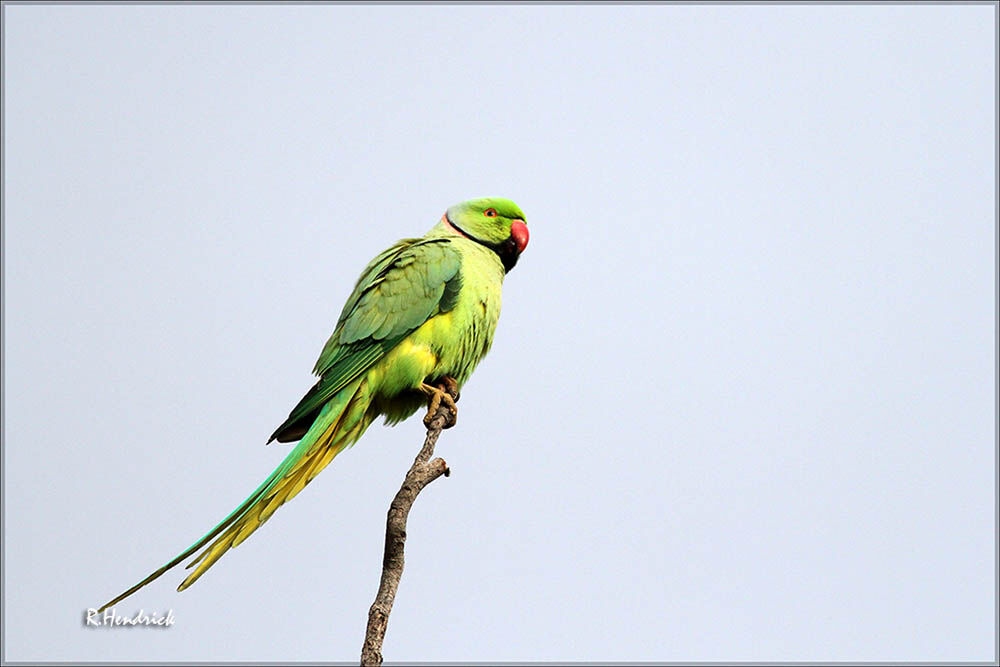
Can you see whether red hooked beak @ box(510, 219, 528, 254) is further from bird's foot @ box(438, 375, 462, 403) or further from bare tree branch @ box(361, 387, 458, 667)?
bare tree branch @ box(361, 387, 458, 667)

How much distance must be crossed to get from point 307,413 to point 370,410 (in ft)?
1.15

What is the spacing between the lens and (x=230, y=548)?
3408 mm

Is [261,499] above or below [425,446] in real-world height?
below

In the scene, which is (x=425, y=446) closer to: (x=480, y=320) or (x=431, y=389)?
(x=431, y=389)

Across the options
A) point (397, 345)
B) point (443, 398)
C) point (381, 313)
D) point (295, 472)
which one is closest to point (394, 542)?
point (295, 472)

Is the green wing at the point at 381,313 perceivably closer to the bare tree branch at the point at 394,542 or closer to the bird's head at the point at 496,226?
the bird's head at the point at 496,226

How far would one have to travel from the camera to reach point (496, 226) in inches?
210

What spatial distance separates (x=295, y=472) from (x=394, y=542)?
3.19ft

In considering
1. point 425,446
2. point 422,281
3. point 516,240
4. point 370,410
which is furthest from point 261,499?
point 516,240

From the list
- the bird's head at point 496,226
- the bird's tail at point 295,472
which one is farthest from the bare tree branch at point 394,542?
the bird's head at point 496,226

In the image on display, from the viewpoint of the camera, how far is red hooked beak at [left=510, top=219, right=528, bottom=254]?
5.30 m

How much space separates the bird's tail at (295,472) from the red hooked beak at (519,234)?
1.41 m

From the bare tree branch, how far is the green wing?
86cm

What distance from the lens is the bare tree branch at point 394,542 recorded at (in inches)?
111
